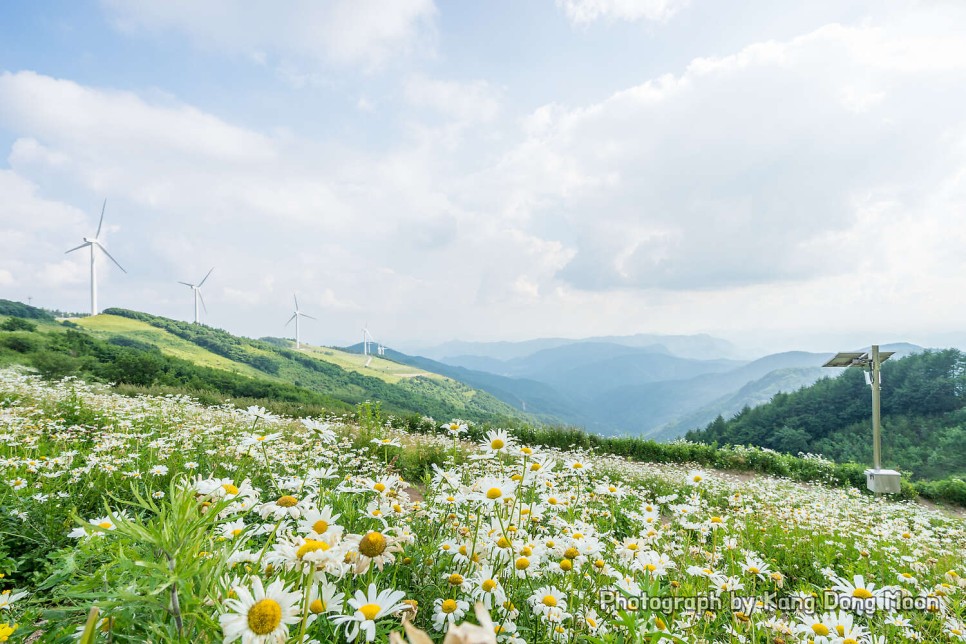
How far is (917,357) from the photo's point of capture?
1971 inches

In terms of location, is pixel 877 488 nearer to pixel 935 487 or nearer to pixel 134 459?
pixel 935 487

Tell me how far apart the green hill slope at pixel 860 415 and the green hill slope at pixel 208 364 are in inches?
1135

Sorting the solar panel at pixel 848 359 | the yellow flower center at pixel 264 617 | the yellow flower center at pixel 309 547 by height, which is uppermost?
the solar panel at pixel 848 359

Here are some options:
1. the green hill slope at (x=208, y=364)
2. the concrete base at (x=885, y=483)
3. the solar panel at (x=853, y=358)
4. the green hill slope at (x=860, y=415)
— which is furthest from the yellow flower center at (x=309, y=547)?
the green hill slope at (x=860, y=415)

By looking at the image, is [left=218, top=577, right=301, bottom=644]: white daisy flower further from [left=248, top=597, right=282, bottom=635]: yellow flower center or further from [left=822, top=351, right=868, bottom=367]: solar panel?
[left=822, top=351, right=868, bottom=367]: solar panel

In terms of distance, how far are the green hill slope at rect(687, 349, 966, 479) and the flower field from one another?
39.6 metres

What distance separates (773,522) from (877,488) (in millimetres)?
8579

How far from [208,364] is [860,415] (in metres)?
80.5

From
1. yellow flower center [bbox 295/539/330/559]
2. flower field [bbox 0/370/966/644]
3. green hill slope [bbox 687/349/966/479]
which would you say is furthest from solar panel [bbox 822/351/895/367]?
green hill slope [bbox 687/349/966/479]

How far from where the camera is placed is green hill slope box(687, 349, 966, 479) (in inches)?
1588

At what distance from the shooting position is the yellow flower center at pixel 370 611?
5.42 ft

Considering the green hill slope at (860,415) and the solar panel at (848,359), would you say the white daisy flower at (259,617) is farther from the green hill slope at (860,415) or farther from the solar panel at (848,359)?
the green hill slope at (860,415)

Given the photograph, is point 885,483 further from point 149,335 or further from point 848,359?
point 149,335

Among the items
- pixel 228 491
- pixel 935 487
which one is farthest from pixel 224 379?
pixel 935 487
